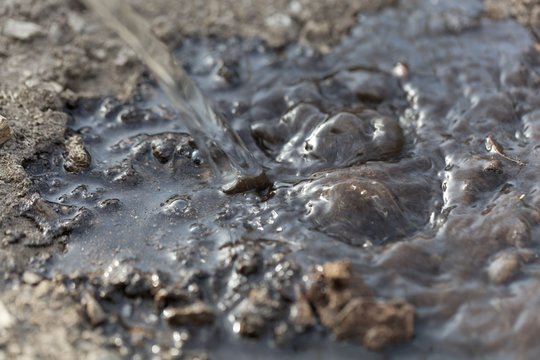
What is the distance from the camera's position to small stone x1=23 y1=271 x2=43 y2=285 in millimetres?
2326

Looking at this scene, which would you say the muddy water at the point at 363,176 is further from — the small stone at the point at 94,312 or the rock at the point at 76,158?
the small stone at the point at 94,312

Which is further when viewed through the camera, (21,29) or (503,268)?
(21,29)

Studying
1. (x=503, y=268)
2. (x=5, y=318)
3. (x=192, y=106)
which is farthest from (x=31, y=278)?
(x=503, y=268)

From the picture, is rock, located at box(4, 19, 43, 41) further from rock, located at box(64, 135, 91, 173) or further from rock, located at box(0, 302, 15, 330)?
rock, located at box(0, 302, 15, 330)

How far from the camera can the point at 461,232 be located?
7.96 feet

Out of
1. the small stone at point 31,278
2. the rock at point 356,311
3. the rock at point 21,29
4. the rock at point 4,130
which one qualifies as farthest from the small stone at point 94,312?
the rock at point 21,29

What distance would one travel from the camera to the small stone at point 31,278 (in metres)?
2.33

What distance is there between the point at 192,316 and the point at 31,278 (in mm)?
548

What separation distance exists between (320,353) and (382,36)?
65.2 inches

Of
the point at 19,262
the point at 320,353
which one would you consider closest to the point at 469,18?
the point at 320,353

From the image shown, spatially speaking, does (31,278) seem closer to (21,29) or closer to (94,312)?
(94,312)

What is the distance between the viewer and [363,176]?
261cm

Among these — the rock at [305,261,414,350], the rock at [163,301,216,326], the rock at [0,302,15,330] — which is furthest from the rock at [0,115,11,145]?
the rock at [305,261,414,350]

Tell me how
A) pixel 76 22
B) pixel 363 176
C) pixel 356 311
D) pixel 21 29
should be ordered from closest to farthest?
pixel 356 311 < pixel 363 176 < pixel 21 29 < pixel 76 22
